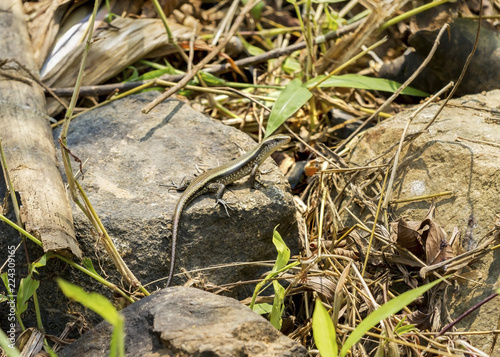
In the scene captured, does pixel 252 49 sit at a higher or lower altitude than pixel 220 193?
higher

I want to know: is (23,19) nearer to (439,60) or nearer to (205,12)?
(205,12)

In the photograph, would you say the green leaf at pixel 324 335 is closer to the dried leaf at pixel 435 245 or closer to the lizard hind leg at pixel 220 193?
the dried leaf at pixel 435 245

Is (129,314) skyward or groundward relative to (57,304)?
skyward

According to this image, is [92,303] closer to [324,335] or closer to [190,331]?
[190,331]

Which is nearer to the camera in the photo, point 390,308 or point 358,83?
point 390,308

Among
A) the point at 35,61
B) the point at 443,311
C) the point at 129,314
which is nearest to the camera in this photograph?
the point at 129,314

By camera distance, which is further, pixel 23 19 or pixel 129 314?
pixel 23 19

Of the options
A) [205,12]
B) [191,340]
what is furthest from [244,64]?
[191,340]

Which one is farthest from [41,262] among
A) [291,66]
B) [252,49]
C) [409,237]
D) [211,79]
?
[252,49]
